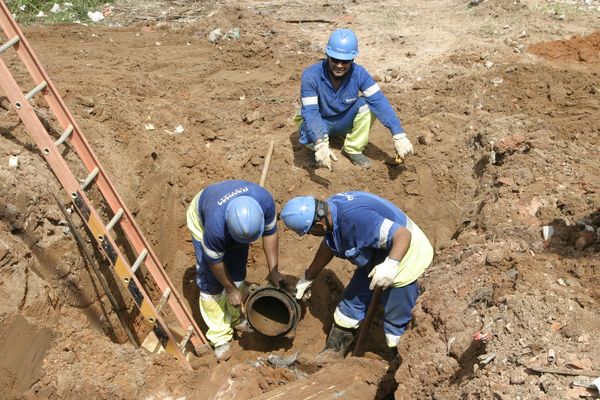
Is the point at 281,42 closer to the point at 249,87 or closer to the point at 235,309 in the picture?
the point at 249,87

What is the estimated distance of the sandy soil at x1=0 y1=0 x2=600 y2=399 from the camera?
12.5 ft

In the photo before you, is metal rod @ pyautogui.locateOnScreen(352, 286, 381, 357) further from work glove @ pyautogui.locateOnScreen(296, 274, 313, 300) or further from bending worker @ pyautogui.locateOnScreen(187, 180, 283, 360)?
bending worker @ pyautogui.locateOnScreen(187, 180, 283, 360)

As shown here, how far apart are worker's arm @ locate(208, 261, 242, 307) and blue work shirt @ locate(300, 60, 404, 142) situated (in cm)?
204

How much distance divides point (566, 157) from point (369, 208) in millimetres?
2424

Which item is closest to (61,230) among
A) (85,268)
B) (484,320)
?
(85,268)

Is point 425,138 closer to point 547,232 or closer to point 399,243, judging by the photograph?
point 547,232

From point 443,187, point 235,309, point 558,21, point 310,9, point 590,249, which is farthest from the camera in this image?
point 310,9

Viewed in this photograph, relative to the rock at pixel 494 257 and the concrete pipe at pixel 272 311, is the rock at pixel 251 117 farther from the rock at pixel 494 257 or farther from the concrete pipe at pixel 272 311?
the rock at pixel 494 257

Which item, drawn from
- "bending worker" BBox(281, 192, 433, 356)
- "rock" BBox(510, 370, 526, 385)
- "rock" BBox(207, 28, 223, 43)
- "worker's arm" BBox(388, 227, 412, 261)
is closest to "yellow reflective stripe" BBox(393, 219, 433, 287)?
"bending worker" BBox(281, 192, 433, 356)

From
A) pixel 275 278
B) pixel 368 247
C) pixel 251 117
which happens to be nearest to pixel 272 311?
pixel 275 278

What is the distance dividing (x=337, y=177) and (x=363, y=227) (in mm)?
2385

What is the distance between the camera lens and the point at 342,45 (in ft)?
18.9

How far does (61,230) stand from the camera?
4.67m

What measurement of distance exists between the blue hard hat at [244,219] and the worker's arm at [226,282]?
0.45 metres
